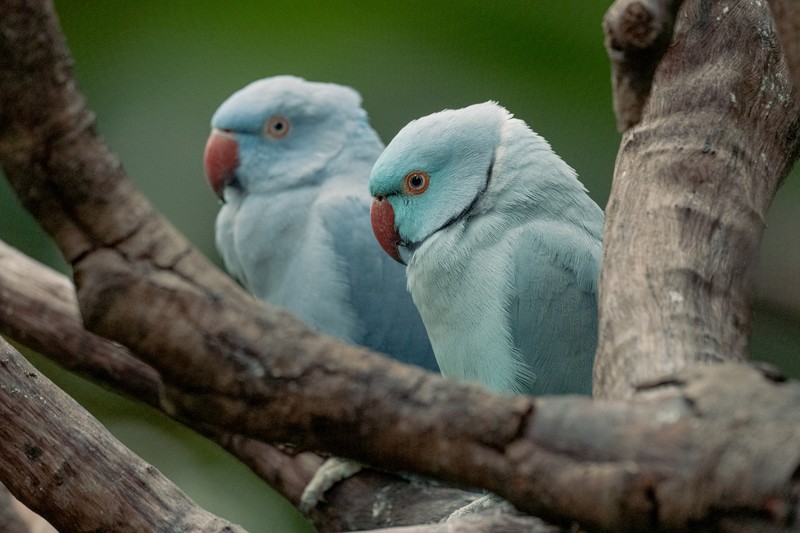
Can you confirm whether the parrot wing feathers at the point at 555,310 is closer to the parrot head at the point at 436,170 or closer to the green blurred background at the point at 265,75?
the parrot head at the point at 436,170

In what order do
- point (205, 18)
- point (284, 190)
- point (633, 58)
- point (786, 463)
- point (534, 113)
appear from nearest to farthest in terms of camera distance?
point (786, 463), point (633, 58), point (284, 190), point (534, 113), point (205, 18)

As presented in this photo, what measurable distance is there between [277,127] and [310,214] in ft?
1.22

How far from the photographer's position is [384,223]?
2.18 metres

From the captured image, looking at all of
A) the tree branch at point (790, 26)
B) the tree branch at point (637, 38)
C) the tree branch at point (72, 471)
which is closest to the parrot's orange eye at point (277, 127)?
the tree branch at point (72, 471)

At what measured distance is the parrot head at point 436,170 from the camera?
2080 mm

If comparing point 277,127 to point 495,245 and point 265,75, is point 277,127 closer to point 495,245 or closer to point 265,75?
point 265,75

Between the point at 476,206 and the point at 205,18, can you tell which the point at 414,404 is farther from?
the point at 205,18

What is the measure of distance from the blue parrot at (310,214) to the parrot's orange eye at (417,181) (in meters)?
0.64

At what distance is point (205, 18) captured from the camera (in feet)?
13.5

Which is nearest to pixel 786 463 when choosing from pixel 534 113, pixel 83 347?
pixel 83 347

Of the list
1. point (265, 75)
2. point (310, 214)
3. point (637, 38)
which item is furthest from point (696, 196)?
point (265, 75)

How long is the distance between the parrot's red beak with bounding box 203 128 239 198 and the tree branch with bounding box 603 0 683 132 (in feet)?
5.89

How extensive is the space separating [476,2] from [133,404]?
233 cm

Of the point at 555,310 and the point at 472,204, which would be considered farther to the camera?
the point at 472,204
